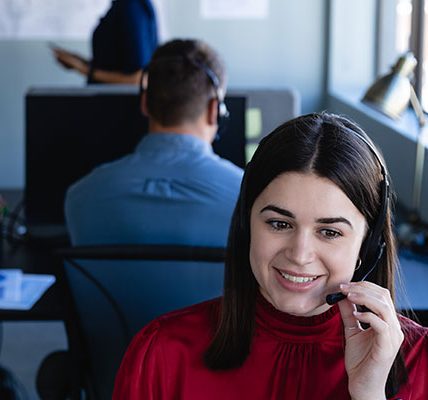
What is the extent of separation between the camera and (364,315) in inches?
44.5

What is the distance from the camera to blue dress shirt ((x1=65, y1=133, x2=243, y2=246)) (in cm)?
188

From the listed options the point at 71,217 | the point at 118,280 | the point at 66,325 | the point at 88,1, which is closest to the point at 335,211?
the point at 118,280

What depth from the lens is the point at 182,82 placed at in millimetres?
2254

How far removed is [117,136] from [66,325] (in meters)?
0.94

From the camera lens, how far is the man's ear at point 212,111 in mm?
2260

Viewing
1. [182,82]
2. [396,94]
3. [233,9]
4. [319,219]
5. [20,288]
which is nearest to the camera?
[319,219]

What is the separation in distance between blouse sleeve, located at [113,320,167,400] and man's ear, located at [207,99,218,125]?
108cm

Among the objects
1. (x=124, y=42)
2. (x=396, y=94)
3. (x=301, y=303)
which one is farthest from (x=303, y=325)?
(x=124, y=42)

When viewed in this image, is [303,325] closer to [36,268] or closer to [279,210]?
[279,210]

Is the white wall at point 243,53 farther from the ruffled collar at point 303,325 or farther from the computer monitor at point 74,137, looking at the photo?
the ruffled collar at point 303,325

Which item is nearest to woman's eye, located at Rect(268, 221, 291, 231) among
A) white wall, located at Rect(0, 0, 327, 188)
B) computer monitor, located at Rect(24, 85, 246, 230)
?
computer monitor, located at Rect(24, 85, 246, 230)

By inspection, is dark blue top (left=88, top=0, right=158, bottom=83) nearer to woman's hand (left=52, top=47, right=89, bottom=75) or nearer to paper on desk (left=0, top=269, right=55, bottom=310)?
woman's hand (left=52, top=47, right=89, bottom=75)

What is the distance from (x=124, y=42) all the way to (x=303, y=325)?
9.08 feet

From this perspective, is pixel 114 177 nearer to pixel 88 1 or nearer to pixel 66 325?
pixel 66 325
